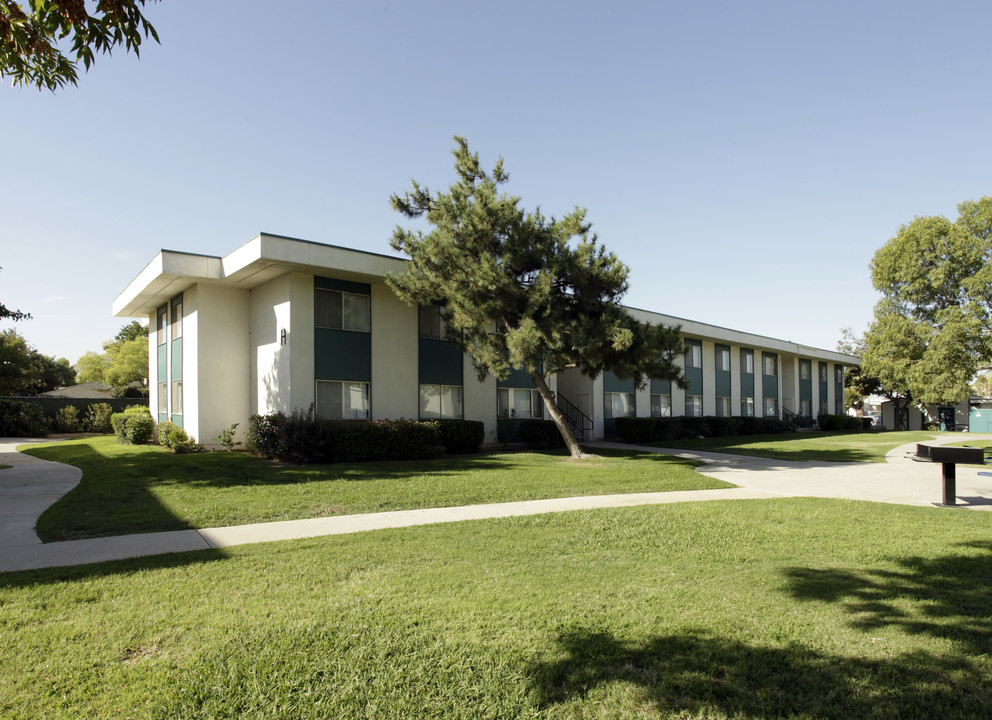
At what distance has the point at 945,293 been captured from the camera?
2297 centimetres

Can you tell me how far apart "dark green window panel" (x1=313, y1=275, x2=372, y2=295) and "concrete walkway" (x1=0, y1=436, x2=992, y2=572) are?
7.53 m

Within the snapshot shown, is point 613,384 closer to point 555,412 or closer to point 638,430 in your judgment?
point 638,430

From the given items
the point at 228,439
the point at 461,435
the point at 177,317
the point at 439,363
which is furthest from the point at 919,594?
the point at 177,317

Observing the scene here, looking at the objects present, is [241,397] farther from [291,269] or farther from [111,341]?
[111,341]

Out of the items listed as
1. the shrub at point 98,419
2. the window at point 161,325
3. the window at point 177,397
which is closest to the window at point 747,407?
the window at point 177,397

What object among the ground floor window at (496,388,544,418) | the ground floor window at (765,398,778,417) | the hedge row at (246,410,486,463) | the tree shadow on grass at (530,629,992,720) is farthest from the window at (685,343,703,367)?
the tree shadow on grass at (530,629,992,720)

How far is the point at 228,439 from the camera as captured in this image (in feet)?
58.3

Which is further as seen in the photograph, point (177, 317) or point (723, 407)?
point (723, 407)

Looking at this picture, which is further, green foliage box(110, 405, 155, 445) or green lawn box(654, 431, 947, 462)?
green foliage box(110, 405, 155, 445)

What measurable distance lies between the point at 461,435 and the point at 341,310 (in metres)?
5.27

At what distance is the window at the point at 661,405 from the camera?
30.1m

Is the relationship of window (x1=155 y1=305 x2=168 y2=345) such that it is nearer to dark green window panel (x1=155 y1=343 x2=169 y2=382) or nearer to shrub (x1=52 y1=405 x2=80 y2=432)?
dark green window panel (x1=155 y1=343 x2=169 y2=382)

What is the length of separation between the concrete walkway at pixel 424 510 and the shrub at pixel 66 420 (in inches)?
490

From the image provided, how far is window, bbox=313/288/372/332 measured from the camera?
1759 centimetres
